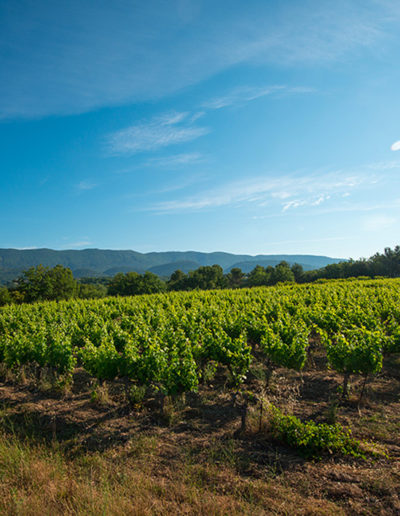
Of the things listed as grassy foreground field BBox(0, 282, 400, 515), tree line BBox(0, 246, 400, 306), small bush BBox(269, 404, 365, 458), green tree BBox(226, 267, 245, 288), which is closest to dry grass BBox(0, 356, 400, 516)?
grassy foreground field BBox(0, 282, 400, 515)

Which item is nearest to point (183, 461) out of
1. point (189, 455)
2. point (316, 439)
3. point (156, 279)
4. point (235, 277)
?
point (189, 455)

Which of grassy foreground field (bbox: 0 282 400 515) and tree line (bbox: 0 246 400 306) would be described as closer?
grassy foreground field (bbox: 0 282 400 515)

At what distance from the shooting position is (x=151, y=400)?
7816 millimetres

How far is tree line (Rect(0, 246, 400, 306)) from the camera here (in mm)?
47656

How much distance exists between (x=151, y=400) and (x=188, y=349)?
1747mm

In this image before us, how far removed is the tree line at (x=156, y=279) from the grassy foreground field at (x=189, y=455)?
4452cm

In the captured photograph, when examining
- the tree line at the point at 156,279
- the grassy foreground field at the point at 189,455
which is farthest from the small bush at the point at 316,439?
the tree line at the point at 156,279

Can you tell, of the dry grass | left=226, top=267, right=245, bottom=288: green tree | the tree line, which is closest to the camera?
the dry grass

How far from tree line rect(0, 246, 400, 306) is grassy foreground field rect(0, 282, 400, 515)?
44523mm

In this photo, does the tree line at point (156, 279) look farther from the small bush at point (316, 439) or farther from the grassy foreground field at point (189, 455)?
the small bush at point (316, 439)

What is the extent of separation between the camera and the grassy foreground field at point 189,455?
4066mm

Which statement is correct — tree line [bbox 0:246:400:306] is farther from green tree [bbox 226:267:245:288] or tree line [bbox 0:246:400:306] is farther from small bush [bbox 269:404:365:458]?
small bush [bbox 269:404:365:458]

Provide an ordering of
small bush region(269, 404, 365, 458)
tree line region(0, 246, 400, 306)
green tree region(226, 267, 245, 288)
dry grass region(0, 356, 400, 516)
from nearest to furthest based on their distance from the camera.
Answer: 1. dry grass region(0, 356, 400, 516)
2. small bush region(269, 404, 365, 458)
3. tree line region(0, 246, 400, 306)
4. green tree region(226, 267, 245, 288)

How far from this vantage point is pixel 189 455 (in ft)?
17.6
